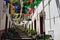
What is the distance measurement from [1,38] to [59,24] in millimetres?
5111

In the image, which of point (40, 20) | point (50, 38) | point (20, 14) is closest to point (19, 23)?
point (20, 14)

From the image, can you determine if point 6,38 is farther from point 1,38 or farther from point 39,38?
point 39,38

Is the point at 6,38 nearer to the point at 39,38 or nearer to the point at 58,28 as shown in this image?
the point at 39,38

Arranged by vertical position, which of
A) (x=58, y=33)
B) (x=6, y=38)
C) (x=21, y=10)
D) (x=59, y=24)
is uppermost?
(x=21, y=10)

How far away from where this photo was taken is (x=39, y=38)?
707 centimetres

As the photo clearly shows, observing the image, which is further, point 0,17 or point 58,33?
point 0,17

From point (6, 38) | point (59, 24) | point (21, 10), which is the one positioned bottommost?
point (6, 38)

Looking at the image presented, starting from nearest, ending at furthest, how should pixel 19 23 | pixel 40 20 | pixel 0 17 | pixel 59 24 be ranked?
pixel 59 24 < pixel 0 17 < pixel 40 20 < pixel 19 23

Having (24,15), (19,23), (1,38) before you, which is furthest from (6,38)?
(19,23)

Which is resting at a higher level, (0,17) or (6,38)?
(0,17)

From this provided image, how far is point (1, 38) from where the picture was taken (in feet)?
32.2

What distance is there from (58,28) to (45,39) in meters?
1.15

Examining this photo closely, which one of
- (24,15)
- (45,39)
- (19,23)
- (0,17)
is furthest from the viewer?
(19,23)

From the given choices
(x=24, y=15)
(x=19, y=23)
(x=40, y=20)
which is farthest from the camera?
(x=19, y=23)
